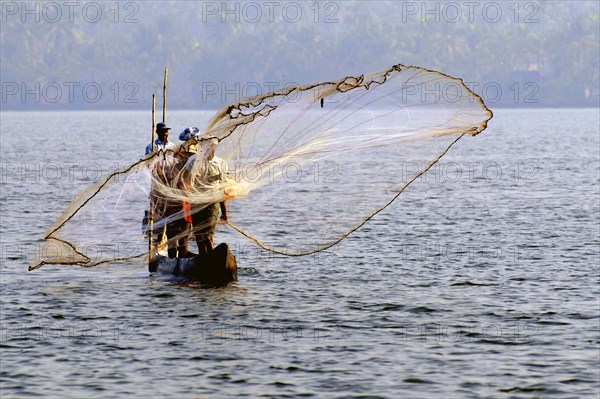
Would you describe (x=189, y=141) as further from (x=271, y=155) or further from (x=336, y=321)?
(x=336, y=321)

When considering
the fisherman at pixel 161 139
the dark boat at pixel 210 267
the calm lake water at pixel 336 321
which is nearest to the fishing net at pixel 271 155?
the dark boat at pixel 210 267

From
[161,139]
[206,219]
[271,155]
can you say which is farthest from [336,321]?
[161,139]

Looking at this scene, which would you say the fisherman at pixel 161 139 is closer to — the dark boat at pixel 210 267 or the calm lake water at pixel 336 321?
the dark boat at pixel 210 267

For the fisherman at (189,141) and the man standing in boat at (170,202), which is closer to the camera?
the fisherman at (189,141)

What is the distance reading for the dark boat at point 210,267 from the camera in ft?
68.5

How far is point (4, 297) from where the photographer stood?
20.4 meters

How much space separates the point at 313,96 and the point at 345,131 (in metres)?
1.45

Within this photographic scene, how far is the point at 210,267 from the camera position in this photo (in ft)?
68.8

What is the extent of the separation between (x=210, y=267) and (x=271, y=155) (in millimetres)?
3102

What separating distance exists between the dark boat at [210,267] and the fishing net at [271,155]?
0.40m

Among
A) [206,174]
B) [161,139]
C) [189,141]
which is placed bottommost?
[206,174]

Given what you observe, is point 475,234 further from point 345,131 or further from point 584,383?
point 584,383

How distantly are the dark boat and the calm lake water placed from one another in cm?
20

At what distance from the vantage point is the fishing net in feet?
56.4
